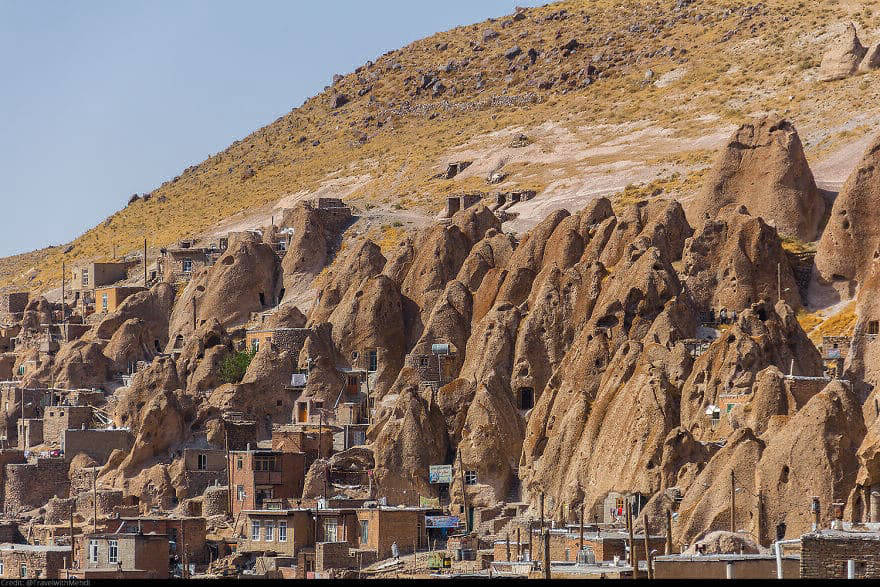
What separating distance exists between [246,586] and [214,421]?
60.9 meters

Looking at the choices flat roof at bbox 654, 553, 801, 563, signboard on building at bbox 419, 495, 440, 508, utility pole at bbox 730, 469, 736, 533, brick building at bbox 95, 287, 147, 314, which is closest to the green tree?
brick building at bbox 95, 287, 147, 314

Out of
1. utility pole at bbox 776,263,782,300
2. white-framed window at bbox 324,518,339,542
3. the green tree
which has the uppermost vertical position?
utility pole at bbox 776,263,782,300

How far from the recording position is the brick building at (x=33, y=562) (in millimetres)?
76438

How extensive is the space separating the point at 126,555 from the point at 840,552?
112ft

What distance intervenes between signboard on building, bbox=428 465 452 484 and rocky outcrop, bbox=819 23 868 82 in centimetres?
7120

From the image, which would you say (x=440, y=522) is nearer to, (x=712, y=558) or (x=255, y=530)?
(x=255, y=530)

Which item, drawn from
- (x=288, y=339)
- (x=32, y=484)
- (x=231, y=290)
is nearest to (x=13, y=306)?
(x=231, y=290)

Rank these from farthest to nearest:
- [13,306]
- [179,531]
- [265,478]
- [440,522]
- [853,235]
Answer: [13,306]
[853,235]
[265,478]
[179,531]
[440,522]

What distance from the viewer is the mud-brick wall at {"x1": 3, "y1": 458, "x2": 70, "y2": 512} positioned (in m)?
101

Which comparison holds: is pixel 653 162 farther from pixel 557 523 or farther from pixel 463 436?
pixel 557 523

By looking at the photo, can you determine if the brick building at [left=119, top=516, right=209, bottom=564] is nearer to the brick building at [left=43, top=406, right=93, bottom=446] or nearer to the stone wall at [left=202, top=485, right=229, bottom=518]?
the stone wall at [left=202, top=485, right=229, bottom=518]

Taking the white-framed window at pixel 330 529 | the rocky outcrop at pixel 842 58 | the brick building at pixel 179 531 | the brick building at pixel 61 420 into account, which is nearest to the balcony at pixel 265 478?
the brick building at pixel 179 531

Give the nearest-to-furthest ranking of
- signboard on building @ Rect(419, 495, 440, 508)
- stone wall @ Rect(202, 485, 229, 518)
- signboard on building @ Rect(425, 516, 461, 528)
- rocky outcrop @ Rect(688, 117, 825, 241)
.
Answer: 1. signboard on building @ Rect(425, 516, 461, 528)
2. signboard on building @ Rect(419, 495, 440, 508)
3. stone wall @ Rect(202, 485, 229, 518)
4. rocky outcrop @ Rect(688, 117, 825, 241)

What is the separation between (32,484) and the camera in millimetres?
101312
